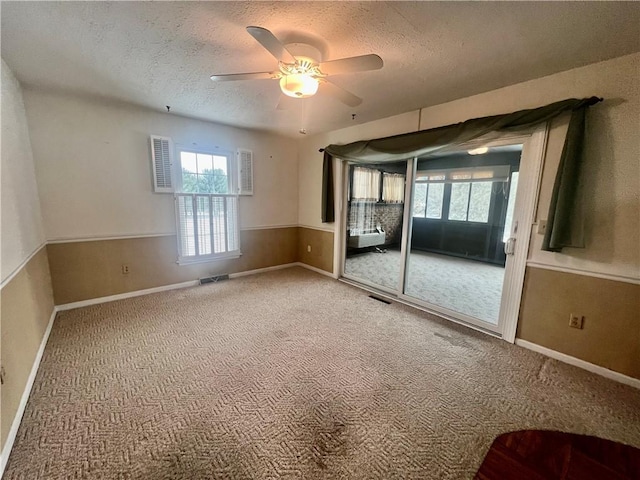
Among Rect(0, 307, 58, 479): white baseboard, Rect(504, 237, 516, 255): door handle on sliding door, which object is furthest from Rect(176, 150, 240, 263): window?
Rect(504, 237, 516, 255): door handle on sliding door

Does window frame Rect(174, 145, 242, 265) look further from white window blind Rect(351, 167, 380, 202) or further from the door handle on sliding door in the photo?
the door handle on sliding door

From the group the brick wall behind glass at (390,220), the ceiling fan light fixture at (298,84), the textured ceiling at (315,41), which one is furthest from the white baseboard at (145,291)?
the ceiling fan light fixture at (298,84)

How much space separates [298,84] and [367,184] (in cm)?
353

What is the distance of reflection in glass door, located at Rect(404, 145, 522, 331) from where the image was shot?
13.2 ft

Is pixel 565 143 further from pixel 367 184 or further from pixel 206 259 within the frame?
pixel 206 259

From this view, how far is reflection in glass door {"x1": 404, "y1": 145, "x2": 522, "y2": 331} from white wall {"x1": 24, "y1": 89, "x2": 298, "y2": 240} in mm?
3432

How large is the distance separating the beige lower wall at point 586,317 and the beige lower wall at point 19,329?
359 cm

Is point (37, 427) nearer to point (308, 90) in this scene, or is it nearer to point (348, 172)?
point (308, 90)

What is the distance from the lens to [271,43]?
1370mm

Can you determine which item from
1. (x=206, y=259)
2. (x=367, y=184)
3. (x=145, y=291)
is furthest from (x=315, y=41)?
(x=367, y=184)

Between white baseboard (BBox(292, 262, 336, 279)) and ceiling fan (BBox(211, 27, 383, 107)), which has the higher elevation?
ceiling fan (BBox(211, 27, 383, 107))

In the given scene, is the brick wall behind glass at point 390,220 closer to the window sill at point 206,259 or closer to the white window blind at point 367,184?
the white window blind at point 367,184

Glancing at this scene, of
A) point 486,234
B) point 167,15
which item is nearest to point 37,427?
point 167,15

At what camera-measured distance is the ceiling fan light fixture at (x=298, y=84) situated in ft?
5.61
